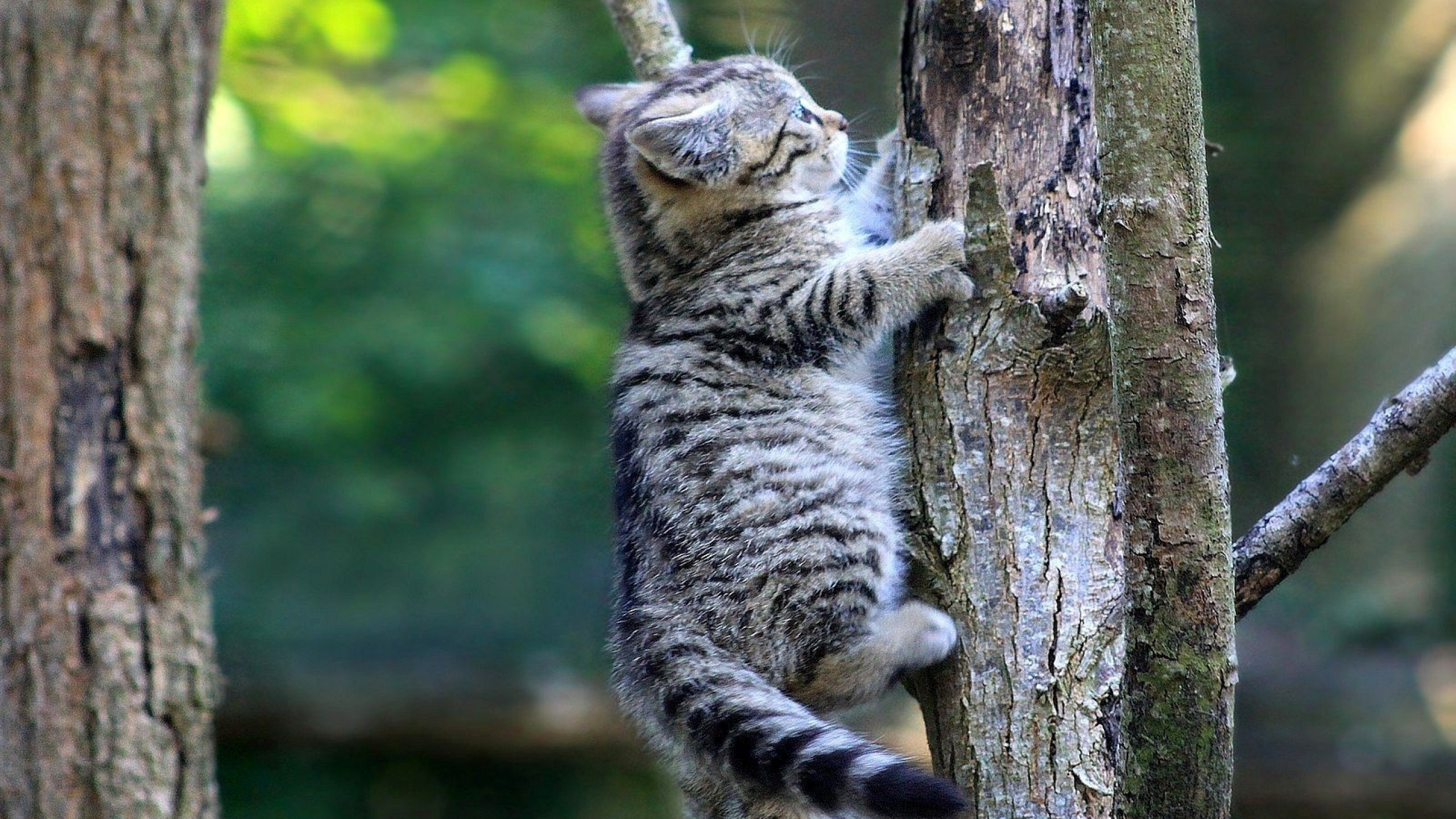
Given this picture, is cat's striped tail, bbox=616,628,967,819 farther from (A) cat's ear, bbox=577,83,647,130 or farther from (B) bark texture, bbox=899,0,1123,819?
(A) cat's ear, bbox=577,83,647,130

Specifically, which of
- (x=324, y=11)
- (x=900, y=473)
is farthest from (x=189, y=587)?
(x=324, y=11)

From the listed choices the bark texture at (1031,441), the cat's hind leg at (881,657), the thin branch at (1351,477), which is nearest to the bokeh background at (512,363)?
the thin branch at (1351,477)

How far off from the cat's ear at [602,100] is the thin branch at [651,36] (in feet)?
0.58

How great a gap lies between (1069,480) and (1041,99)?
746 millimetres

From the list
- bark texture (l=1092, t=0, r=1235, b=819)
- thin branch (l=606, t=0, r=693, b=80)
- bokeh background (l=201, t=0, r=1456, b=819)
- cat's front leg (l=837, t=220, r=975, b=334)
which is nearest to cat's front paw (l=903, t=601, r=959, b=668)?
bark texture (l=1092, t=0, r=1235, b=819)

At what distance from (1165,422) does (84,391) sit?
228 centimetres

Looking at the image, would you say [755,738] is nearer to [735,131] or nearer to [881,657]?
[881,657]

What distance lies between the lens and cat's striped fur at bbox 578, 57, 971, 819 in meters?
2.77

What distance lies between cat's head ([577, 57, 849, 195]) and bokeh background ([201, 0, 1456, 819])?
9.45ft

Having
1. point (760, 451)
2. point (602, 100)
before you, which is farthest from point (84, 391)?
point (602, 100)

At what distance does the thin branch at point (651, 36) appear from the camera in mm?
3895

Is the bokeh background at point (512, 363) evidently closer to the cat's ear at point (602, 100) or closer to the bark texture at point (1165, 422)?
the cat's ear at point (602, 100)

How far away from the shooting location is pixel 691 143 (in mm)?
3570

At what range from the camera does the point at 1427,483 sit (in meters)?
7.02
